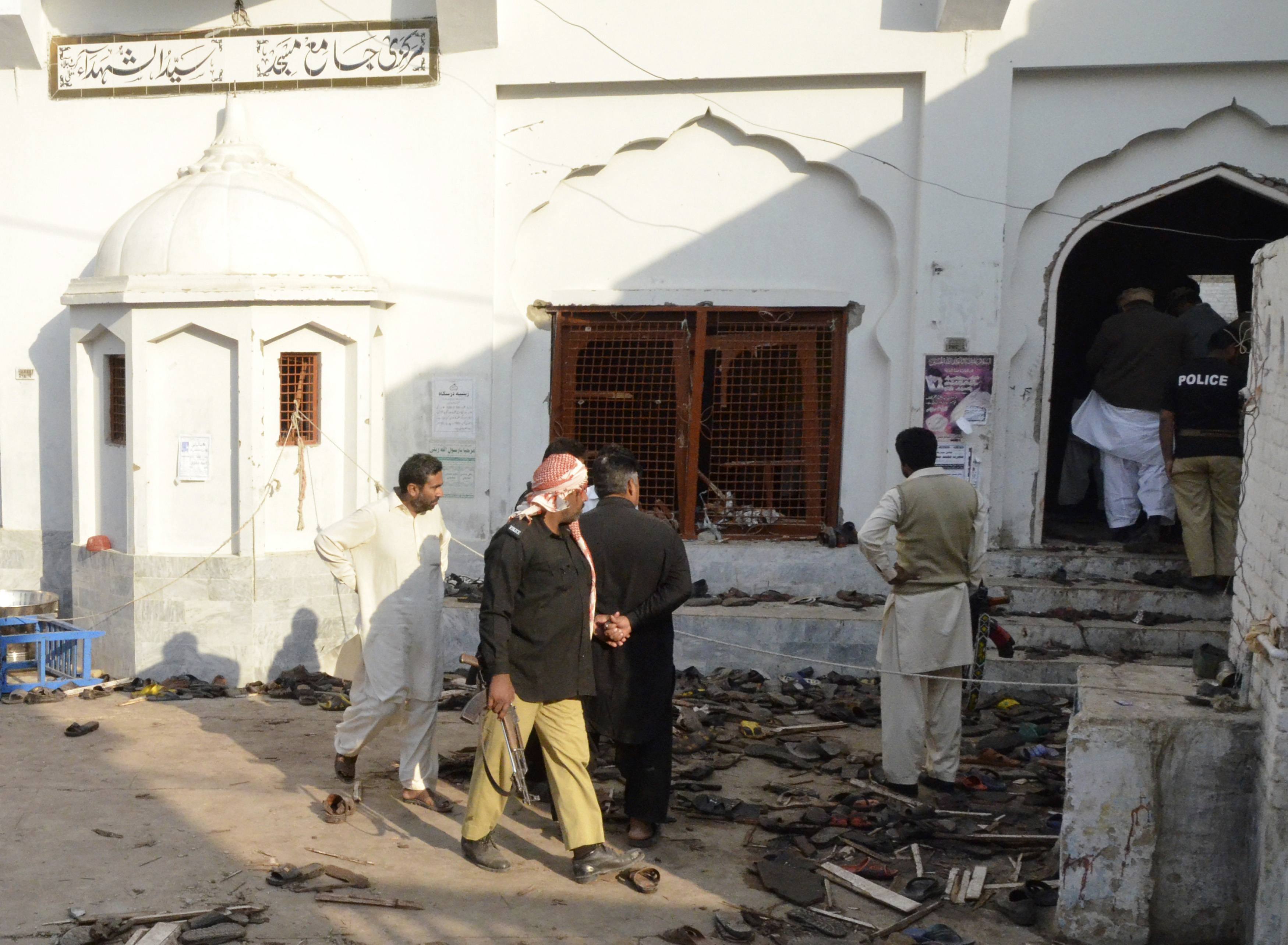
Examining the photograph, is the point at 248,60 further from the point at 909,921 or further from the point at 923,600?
the point at 909,921

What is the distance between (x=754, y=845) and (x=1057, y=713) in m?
2.80

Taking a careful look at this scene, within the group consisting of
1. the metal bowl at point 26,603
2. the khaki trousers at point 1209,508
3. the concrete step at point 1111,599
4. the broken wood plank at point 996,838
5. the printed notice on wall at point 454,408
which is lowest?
the broken wood plank at point 996,838

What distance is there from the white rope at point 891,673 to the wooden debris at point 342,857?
102 inches

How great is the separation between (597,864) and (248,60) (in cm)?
731

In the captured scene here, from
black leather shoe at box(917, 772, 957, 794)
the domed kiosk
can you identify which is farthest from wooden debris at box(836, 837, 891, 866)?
the domed kiosk

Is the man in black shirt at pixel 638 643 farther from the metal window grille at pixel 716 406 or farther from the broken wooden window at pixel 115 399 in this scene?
the broken wooden window at pixel 115 399

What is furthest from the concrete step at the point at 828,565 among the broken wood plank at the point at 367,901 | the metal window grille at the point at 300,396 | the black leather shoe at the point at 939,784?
the broken wood plank at the point at 367,901

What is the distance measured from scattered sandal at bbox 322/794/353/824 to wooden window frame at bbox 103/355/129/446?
4457 mm

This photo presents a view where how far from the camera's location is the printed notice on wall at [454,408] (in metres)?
9.36

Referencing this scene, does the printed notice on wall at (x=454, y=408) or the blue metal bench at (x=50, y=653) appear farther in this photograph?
the printed notice on wall at (x=454, y=408)

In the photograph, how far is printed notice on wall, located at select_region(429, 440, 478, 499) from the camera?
942 cm

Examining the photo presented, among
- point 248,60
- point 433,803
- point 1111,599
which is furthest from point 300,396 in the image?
point 1111,599

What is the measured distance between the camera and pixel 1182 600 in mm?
8203

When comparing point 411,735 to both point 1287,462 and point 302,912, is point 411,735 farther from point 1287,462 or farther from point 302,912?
point 1287,462
